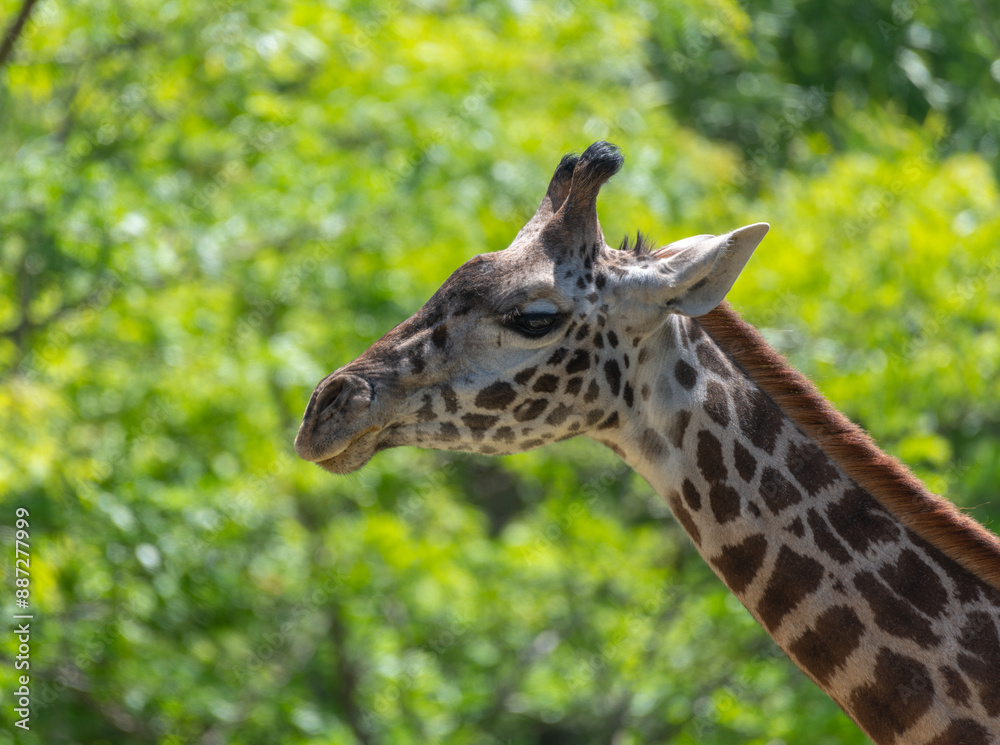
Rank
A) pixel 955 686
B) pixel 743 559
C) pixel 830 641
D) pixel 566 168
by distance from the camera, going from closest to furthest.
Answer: pixel 955 686, pixel 830 641, pixel 743 559, pixel 566 168

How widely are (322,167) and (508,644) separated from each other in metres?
3.77

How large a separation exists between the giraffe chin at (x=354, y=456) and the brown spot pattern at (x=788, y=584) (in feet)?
3.82

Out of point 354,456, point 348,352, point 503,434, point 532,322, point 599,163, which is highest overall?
point 599,163

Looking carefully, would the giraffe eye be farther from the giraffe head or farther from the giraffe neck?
the giraffe neck

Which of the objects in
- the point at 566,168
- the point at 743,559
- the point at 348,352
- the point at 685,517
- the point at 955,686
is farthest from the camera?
the point at 348,352

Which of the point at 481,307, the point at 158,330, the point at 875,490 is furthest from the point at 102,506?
the point at 875,490

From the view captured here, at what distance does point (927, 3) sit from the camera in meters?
11.5

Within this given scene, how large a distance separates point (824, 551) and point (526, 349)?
0.99m

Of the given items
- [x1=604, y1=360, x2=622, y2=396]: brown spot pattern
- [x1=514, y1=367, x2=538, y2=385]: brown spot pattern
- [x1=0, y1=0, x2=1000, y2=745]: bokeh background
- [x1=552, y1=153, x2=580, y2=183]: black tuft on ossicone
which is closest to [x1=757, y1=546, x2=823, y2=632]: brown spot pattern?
[x1=604, y1=360, x2=622, y2=396]: brown spot pattern

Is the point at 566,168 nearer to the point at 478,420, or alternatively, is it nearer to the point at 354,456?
the point at 478,420

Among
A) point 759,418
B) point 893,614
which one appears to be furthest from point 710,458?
point 893,614

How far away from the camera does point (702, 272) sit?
269cm

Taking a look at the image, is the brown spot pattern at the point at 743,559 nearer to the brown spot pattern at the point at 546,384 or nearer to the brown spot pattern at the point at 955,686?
the brown spot pattern at the point at 955,686

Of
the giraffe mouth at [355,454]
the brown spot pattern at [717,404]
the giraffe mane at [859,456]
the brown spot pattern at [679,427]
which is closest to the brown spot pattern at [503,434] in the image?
the giraffe mouth at [355,454]
